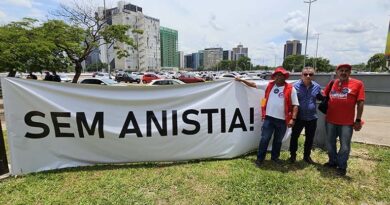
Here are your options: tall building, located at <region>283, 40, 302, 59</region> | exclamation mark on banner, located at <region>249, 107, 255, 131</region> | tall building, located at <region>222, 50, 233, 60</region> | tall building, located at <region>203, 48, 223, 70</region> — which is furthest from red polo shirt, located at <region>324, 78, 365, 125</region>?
tall building, located at <region>222, 50, 233, 60</region>

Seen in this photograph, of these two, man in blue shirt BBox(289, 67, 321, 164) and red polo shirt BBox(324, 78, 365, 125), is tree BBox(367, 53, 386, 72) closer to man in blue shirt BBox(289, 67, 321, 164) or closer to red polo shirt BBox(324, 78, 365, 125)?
man in blue shirt BBox(289, 67, 321, 164)

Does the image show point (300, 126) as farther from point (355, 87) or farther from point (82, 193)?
point (82, 193)

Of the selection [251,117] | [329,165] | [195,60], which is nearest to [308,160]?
[329,165]

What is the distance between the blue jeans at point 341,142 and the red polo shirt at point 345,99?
11 centimetres

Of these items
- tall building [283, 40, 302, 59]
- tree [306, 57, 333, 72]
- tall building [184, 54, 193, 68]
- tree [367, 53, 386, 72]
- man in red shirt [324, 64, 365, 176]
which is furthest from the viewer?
tall building [184, 54, 193, 68]

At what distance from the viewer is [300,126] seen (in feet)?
14.3

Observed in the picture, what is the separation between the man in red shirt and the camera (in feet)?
12.2

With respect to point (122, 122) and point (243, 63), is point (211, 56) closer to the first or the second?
point (243, 63)

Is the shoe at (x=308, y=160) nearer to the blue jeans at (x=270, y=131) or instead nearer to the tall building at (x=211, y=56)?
the blue jeans at (x=270, y=131)

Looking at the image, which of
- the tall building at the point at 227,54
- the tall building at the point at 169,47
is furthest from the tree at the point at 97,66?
the tall building at the point at 227,54

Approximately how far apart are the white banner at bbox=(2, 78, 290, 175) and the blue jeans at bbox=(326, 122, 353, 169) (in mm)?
1252

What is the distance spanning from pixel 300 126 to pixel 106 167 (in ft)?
10.5

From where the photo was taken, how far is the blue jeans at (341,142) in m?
3.85

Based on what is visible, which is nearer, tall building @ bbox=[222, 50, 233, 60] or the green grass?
the green grass
